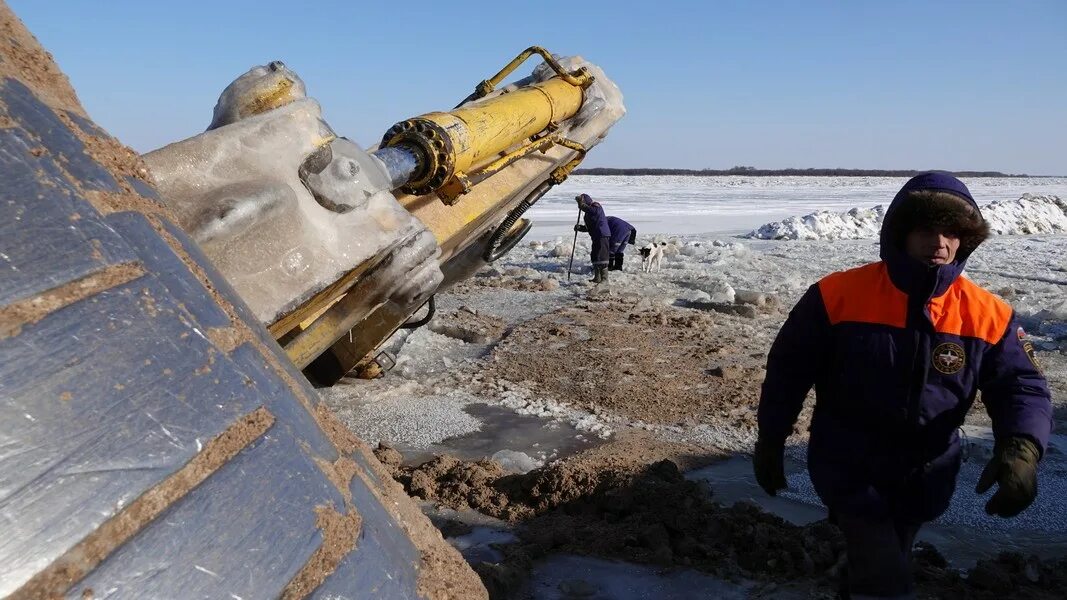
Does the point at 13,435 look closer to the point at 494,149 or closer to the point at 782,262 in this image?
the point at 494,149

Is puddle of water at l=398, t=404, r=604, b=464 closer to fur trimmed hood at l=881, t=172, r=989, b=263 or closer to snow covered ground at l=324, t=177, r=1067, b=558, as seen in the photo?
snow covered ground at l=324, t=177, r=1067, b=558

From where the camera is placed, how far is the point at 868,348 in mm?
2293

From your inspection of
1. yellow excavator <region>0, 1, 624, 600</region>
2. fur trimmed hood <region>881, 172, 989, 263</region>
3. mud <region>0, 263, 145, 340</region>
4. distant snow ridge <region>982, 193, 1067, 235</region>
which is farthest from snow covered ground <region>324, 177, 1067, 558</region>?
mud <region>0, 263, 145, 340</region>

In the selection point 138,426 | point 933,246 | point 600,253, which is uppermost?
point 138,426

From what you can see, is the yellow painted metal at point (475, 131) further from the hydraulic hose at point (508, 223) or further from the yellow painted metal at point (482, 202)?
the hydraulic hose at point (508, 223)

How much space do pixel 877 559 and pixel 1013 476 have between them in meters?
0.43

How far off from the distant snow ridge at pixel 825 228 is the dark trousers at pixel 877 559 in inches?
639

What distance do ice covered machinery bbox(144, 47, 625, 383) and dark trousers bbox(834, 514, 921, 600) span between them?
169 centimetres

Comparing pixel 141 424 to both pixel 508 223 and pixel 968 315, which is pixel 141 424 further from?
pixel 508 223

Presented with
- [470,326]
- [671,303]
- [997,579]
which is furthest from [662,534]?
[671,303]

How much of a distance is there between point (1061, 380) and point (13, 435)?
679 cm

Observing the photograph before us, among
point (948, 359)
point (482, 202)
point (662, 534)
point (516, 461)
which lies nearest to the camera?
point (948, 359)

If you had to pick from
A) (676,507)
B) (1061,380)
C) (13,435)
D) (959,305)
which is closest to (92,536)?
(13,435)

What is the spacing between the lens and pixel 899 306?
2.29 metres
